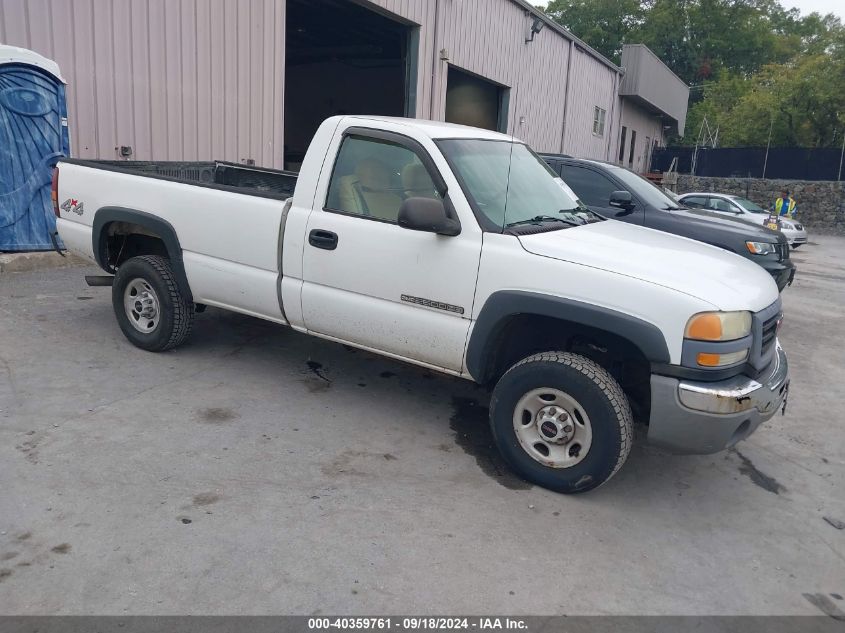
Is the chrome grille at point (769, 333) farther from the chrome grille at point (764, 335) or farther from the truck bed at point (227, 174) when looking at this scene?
the truck bed at point (227, 174)

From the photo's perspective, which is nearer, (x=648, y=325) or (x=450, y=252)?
(x=648, y=325)

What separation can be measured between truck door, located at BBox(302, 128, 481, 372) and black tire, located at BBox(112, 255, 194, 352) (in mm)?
1288

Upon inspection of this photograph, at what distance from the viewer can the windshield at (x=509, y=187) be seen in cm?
419

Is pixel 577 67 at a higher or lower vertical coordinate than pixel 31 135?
higher

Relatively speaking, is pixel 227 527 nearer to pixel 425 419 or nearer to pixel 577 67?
pixel 425 419

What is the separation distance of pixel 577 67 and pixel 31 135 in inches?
763

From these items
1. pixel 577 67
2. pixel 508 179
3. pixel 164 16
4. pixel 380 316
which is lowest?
A: pixel 380 316

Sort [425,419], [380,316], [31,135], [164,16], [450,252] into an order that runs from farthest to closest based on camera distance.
Answer: [164,16], [31,135], [425,419], [380,316], [450,252]

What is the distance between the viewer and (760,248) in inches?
310

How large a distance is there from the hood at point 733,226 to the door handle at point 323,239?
513 centimetres

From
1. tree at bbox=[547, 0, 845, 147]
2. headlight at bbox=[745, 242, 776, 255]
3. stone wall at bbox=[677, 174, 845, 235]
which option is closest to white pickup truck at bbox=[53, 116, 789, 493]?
headlight at bbox=[745, 242, 776, 255]

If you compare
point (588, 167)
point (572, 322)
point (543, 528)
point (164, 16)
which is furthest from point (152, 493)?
point (164, 16)
